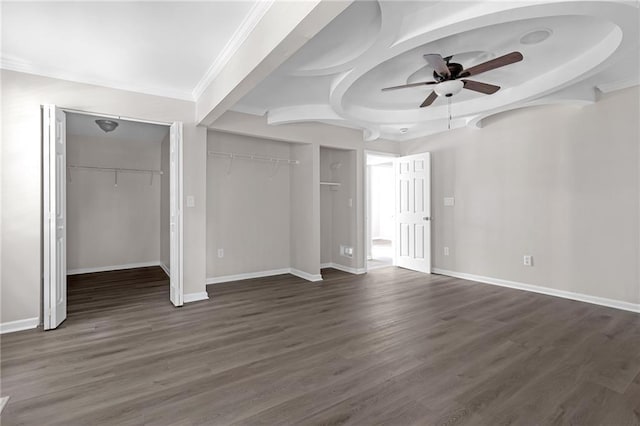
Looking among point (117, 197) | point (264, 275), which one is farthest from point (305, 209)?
point (117, 197)

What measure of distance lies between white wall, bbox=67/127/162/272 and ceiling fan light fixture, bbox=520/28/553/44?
6278 millimetres

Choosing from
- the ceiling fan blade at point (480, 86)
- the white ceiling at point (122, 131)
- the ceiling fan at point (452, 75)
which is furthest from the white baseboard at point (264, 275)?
the ceiling fan blade at point (480, 86)

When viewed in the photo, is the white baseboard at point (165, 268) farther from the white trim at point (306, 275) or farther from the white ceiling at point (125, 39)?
the white ceiling at point (125, 39)

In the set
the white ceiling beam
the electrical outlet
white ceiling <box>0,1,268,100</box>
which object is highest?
white ceiling <box>0,1,268,100</box>

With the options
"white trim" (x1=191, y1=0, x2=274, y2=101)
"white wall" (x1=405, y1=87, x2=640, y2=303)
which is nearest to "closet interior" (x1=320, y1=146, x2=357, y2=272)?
"white wall" (x1=405, y1=87, x2=640, y2=303)

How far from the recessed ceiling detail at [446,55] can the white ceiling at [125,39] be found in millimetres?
708

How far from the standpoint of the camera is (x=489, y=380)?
219 cm

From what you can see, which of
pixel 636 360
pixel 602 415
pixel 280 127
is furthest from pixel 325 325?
pixel 280 127

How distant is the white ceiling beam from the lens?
5.66 ft

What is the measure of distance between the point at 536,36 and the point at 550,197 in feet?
7.70

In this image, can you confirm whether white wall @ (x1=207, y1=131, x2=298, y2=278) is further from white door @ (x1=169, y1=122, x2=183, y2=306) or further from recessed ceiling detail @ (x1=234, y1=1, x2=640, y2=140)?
white door @ (x1=169, y1=122, x2=183, y2=306)

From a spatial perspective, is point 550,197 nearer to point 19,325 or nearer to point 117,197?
point 19,325

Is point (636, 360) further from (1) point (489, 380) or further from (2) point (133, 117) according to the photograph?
(2) point (133, 117)

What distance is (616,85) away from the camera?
145 inches
